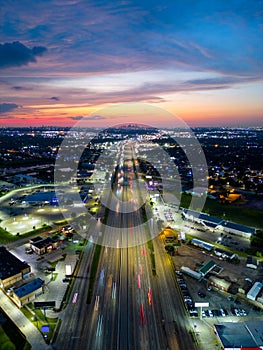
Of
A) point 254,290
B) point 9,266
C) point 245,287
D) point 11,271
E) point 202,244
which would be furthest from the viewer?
point 202,244

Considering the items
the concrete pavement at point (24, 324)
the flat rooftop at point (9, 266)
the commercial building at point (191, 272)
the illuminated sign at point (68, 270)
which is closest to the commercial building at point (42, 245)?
the flat rooftop at point (9, 266)

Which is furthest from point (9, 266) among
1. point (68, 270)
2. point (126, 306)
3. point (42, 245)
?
point (126, 306)

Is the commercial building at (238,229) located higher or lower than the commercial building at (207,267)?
higher

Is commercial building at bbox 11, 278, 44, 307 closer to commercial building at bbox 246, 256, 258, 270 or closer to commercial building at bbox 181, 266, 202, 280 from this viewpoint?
commercial building at bbox 181, 266, 202, 280

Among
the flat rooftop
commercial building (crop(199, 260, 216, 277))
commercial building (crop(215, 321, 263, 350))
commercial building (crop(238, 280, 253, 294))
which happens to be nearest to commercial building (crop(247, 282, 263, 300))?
commercial building (crop(238, 280, 253, 294))

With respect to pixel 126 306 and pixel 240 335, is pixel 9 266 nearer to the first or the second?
pixel 126 306

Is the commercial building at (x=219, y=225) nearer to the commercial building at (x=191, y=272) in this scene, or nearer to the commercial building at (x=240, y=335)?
the commercial building at (x=191, y=272)
